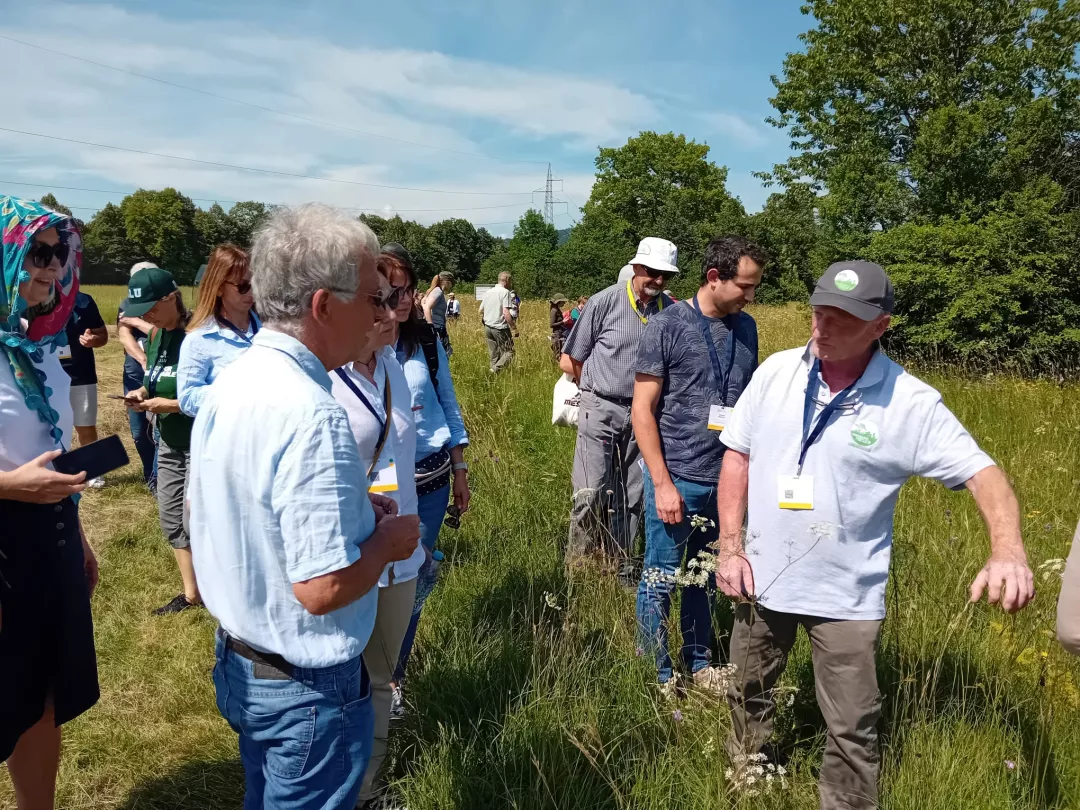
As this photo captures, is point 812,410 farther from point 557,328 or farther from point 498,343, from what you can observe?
point 498,343

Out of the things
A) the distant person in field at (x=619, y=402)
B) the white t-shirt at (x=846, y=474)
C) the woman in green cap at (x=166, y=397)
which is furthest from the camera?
the distant person in field at (x=619, y=402)

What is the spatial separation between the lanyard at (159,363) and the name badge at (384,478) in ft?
7.69

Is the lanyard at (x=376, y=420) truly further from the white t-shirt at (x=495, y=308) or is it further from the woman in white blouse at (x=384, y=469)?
the white t-shirt at (x=495, y=308)

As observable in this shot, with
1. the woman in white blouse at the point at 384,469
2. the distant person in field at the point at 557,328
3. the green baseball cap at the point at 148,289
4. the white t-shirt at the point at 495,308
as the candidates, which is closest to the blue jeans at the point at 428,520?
the woman in white blouse at the point at 384,469

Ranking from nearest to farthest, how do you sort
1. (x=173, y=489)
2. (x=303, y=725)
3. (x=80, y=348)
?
(x=303, y=725), (x=173, y=489), (x=80, y=348)

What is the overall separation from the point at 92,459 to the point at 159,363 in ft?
7.57

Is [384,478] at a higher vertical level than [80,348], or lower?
lower

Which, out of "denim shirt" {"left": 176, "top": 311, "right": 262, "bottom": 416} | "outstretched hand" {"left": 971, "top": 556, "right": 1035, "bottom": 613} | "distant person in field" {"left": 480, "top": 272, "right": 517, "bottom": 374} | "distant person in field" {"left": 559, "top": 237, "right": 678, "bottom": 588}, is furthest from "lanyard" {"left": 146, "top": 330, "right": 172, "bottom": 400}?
"distant person in field" {"left": 480, "top": 272, "right": 517, "bottom": 374}

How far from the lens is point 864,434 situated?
2064mm

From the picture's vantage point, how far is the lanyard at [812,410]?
83.5 inches

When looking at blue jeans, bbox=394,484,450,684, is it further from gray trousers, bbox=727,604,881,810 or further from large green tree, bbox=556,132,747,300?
large green tree, bbox=556,132,747,300

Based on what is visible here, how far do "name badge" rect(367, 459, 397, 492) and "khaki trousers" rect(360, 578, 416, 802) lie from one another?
38cm

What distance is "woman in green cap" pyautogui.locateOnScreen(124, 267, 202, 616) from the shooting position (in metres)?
3.74

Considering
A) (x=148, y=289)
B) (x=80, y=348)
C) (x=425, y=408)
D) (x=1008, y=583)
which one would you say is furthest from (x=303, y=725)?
(x=80, y=348)
